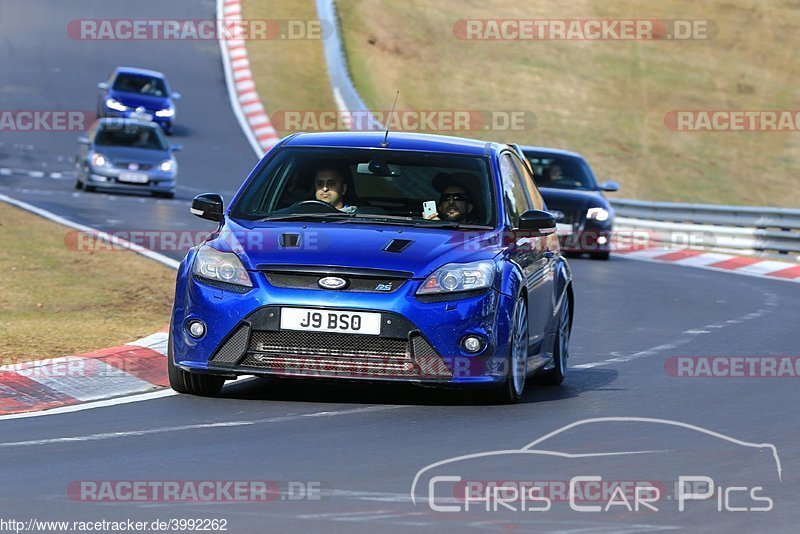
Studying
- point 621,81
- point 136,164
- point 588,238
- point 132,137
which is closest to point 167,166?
point 136,164

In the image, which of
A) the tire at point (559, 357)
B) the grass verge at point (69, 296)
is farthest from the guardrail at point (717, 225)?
the tire at point (559, 357)

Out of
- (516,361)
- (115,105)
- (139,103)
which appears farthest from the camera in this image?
(139,103)

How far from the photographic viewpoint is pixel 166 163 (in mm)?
30672

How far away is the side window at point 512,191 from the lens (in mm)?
10617

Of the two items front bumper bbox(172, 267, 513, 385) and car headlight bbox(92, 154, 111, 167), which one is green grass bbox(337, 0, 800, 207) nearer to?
car headlight bbox(92, 154, 111, 167)

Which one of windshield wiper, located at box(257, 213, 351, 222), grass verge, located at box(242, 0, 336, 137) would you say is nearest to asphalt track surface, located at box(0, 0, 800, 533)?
windshield wiper, located at box(257, 213, 351, 222)

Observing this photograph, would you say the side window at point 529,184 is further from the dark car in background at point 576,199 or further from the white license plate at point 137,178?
the white license plate at point 137,178

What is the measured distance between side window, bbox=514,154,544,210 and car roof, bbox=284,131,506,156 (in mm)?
384

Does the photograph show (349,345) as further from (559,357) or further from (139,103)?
(139,103)

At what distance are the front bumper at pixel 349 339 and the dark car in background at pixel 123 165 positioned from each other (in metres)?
20.9

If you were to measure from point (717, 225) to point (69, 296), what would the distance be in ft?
55.1

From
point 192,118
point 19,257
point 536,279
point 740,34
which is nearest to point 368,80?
point 192,118

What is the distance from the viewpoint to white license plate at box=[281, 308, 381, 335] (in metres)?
9.28

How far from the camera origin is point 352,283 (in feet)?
30.7
